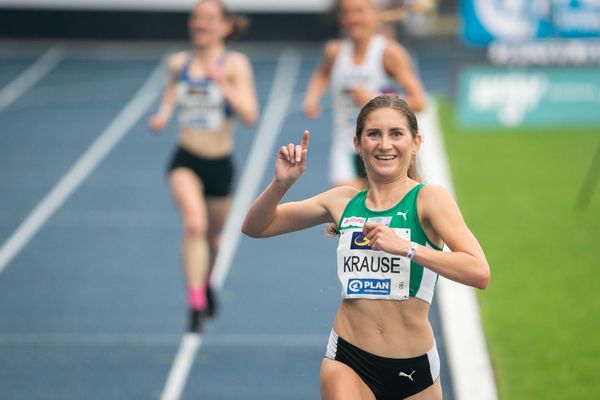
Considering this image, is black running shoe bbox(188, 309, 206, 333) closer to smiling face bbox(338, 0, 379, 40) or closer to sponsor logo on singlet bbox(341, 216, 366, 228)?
smiling face bbox(338, 0, 379, 40)

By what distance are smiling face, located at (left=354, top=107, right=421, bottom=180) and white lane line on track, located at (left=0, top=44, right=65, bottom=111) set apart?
49.0 ft

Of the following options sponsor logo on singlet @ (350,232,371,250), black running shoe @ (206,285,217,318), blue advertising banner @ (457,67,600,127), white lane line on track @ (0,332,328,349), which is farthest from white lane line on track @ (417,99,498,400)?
black running shoe @ (206,285,217,318)

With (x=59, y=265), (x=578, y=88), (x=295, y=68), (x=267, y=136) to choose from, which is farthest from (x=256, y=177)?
(x=295, y=68)

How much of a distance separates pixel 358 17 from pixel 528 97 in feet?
7.19

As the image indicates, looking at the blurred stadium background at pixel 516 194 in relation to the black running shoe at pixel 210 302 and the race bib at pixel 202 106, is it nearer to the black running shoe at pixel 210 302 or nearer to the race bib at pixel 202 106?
the black running shoe at pixel 210 302

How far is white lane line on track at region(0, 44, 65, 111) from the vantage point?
20.0m

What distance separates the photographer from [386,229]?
175 inches

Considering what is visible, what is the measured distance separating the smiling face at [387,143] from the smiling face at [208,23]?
4177 millimetres

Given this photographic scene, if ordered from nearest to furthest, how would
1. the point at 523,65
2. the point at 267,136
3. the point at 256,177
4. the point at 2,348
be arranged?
the point at 2,348
the point at 523,65
the point at 256,177
the point at 267,136

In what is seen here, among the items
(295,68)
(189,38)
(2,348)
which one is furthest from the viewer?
(189,38)

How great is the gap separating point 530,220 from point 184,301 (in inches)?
159

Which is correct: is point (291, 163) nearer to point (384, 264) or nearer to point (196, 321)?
point (384, 264)

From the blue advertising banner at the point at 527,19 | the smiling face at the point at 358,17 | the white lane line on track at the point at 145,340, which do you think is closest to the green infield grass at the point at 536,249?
the white lane line on track at the point at 145,340

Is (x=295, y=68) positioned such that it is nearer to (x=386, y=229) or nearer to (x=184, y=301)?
(x=184, y=301)
